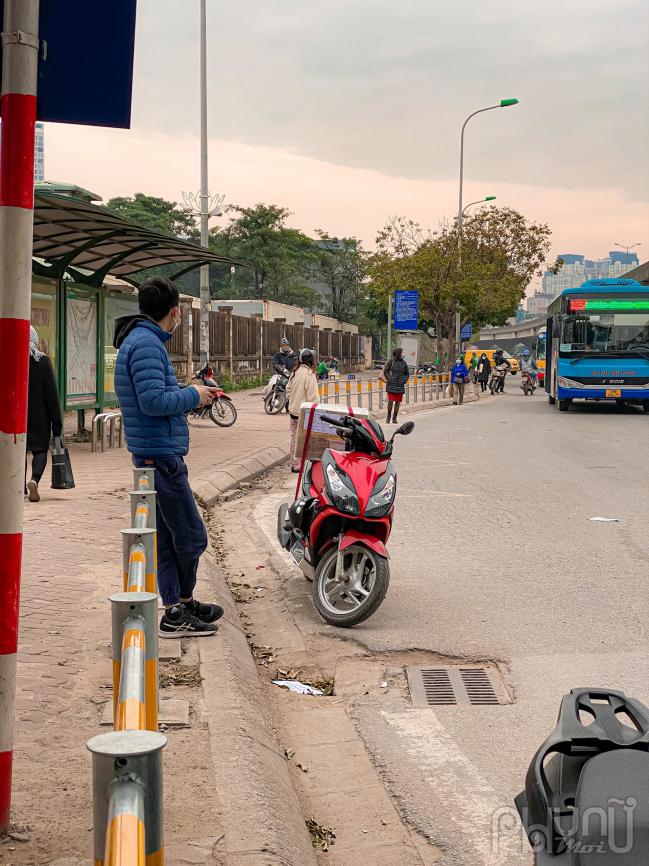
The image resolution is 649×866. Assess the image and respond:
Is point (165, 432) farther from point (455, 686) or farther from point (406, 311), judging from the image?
point (406, 311)

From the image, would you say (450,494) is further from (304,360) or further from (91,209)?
(91,209)

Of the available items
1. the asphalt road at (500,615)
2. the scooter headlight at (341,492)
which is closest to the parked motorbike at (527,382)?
the asphalt road at (500,615)

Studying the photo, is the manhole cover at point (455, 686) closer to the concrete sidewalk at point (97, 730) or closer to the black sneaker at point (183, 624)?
the concrete sidewalk at point (97, 730)

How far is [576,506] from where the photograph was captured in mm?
10680

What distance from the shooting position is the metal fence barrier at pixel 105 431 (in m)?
14.8

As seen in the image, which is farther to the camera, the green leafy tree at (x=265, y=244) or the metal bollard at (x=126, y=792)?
the green leafy tree at (x=265, y=244)

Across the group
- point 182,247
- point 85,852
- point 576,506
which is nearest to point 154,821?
point 85,852

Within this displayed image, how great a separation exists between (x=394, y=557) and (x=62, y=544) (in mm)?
2542

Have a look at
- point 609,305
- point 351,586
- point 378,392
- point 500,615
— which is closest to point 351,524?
point 351,586

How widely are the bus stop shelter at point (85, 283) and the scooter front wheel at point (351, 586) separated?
→ 21.9ft

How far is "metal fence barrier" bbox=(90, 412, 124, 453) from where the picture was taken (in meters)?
14.8

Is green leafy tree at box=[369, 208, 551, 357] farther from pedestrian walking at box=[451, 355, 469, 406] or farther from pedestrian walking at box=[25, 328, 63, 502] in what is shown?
pedestrian walking at box=[25, 328, 63, 502]

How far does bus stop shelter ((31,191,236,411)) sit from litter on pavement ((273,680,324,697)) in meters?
7.69

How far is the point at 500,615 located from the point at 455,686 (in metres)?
1.32
